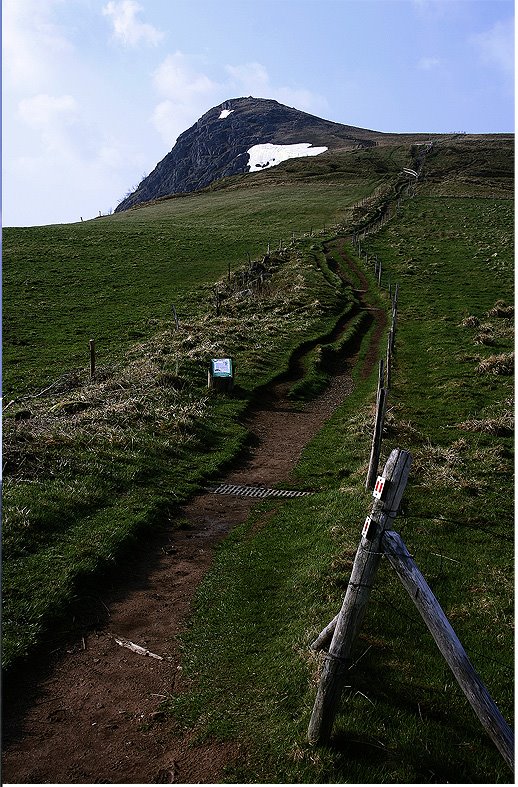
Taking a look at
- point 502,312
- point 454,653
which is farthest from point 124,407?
point 502,312

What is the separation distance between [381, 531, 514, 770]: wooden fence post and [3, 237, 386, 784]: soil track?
280cm

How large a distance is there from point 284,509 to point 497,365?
51.0 feet

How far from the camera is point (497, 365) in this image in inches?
1012

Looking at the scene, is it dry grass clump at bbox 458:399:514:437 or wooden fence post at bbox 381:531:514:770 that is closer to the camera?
wooden fence post at bbox 381:531:514:770

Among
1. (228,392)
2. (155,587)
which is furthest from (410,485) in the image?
(228,392)

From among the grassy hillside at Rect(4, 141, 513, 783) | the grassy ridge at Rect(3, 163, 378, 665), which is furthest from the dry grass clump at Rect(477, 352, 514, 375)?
the grassy ridge at Rect(3, 163, 378, 665)

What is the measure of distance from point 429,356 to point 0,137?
26.1 metres

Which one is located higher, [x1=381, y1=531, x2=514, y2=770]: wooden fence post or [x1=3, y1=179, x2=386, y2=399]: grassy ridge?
[x1=3, y1=179, x2=386, y2=399]: grassy ridge

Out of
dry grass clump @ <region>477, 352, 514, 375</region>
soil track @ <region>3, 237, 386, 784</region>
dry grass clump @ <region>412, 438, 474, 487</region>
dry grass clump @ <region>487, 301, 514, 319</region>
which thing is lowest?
soil track @ <region>3, 237, 386, 784</region>

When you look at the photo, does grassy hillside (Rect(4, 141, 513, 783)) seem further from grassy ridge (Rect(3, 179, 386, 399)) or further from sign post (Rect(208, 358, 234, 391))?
sign post (Rect(208, 358, 234, 391))

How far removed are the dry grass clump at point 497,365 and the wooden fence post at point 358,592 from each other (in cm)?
2083

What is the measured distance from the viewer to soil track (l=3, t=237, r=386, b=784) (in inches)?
265

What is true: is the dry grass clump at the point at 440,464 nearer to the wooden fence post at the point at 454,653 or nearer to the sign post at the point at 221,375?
the wooden fence post at the point at 454,653

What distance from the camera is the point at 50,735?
7277mm
